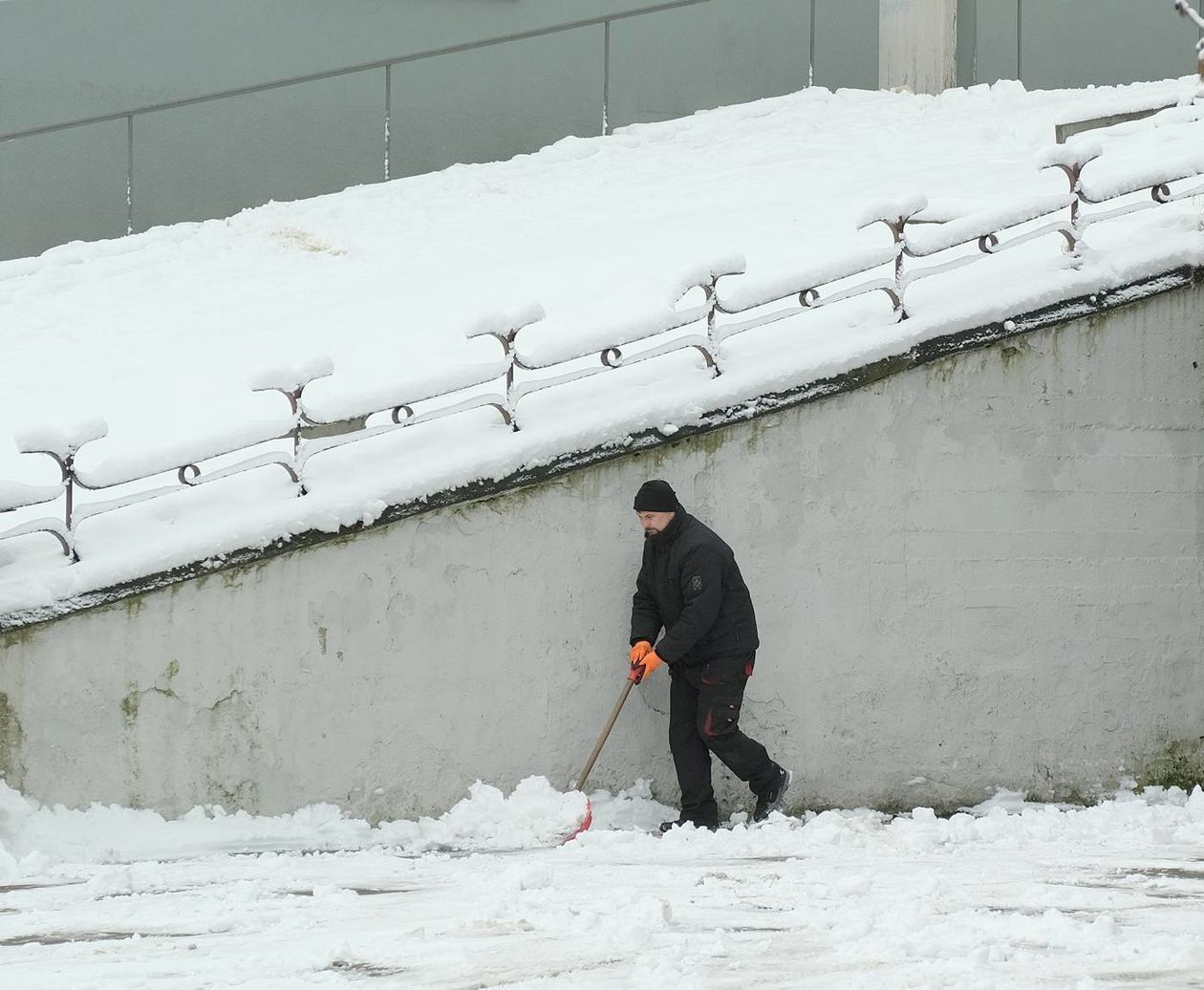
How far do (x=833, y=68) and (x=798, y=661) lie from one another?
33.4 feet

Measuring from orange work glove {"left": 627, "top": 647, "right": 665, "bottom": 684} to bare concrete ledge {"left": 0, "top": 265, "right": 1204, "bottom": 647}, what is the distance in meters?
0.94

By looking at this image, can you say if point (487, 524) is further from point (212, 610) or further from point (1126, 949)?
point (1126, 949)

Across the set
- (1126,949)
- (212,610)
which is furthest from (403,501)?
(1126,949)

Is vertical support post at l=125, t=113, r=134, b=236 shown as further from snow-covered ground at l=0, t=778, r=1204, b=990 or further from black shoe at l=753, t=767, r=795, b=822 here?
black shoe at l=753, t=767, r=795, b=822

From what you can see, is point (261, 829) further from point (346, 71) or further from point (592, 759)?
point (346, 71)

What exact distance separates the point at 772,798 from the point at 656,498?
154cm

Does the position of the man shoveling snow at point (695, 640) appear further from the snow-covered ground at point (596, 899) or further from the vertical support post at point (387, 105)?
the vertical support post at point (387, 105)

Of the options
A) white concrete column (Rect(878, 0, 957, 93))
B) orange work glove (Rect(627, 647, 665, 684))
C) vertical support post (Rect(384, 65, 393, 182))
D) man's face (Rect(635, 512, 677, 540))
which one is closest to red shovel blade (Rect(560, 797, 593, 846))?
orange work glove (Rect(627, 647, 665, 684))

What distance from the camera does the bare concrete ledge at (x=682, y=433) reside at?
6.20 meters

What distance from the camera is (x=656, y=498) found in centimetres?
658

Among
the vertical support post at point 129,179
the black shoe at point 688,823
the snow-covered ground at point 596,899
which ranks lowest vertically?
the snow-covered ground at point 596,899

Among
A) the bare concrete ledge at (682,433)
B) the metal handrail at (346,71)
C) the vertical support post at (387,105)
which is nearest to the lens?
the bare concrete ledge at (682,433)

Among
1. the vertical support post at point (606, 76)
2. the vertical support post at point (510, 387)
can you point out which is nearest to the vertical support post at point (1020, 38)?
the vertical support post at point (606, 76)

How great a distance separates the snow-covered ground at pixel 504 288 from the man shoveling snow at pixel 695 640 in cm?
57
